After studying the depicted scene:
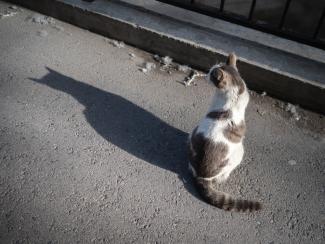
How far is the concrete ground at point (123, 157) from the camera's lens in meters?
2.74

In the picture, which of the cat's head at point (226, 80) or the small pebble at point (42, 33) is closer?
the cat's head at point (226, 80)

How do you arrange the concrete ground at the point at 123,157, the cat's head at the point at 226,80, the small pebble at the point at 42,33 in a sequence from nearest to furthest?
the cat's head at the point at 226,80, the concrete ground at the point at 123,157, the small pebble at the point at 42,33

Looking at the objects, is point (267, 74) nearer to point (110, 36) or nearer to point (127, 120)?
point (127, 120)

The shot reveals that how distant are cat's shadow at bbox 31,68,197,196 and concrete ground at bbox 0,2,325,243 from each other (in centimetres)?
1

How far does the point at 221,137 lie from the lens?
2.70m

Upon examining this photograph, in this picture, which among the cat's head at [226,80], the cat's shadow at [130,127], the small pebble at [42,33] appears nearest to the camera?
the cat's head at [226,80]

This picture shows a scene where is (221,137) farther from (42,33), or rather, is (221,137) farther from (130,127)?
(42,33)

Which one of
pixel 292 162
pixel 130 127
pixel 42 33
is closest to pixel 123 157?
pixel 130 127

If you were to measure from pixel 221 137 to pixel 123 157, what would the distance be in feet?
3.11

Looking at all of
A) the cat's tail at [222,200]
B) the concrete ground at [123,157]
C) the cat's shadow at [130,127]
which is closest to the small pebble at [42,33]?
the concrete ground at [123,157]

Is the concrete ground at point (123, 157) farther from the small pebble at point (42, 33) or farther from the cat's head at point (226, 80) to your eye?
the cat's head at point (226, 80)

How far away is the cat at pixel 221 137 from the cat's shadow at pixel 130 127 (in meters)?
0.23

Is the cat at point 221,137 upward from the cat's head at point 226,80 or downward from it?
downward

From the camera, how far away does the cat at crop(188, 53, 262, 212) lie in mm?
2666
